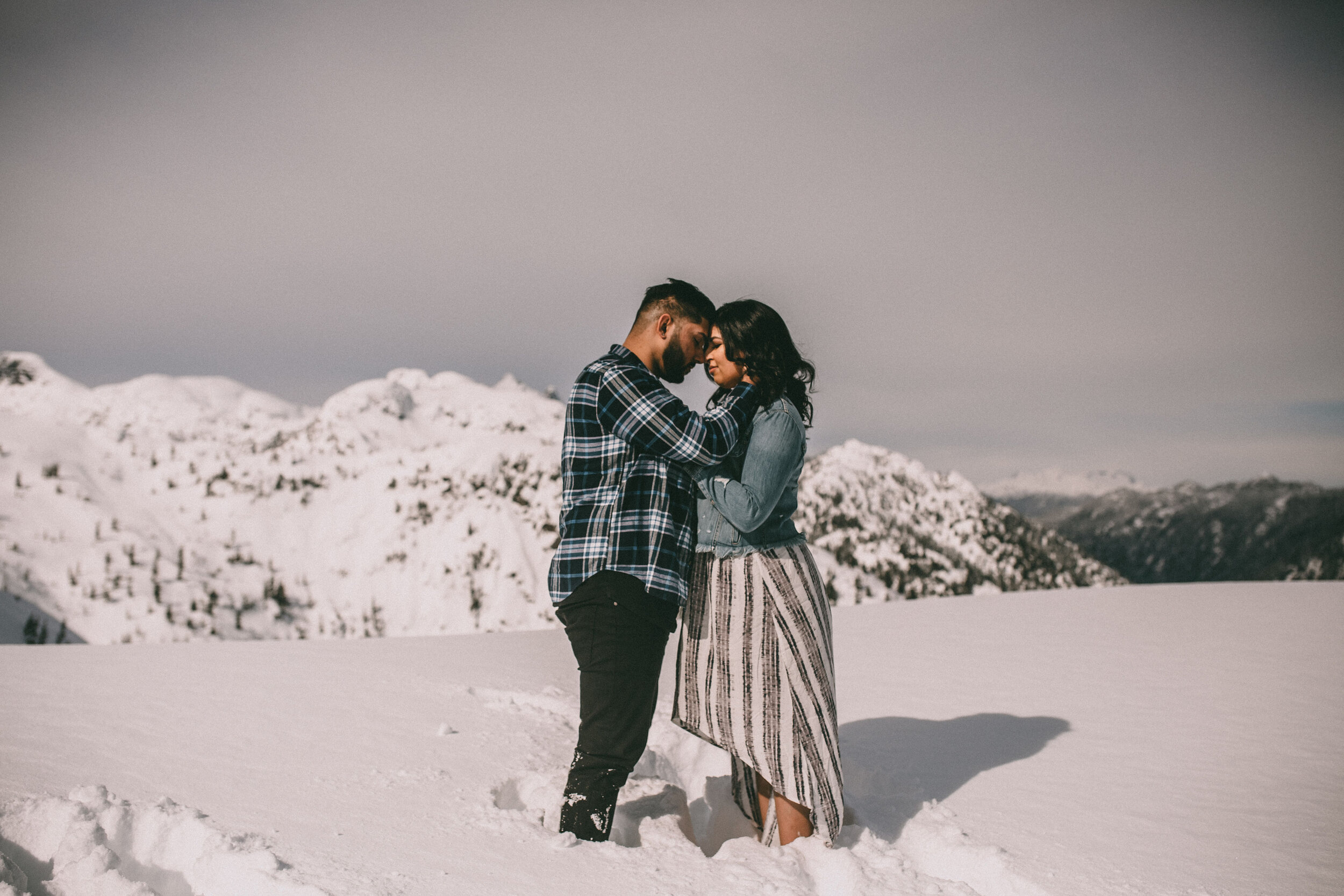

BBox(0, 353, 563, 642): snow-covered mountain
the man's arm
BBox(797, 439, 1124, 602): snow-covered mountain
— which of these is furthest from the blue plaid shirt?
BBox(797, 439, 1124, 602): snow-covered mountain

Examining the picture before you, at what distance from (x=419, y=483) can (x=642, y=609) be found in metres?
82.8

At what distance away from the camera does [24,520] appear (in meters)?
53.8

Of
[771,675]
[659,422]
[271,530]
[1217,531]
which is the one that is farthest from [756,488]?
[1217,531]

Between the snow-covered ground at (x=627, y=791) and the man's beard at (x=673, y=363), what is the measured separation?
160 cm

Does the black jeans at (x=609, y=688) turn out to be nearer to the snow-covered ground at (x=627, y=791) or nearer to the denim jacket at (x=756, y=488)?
the snow-covered ground at (x=627, y=791)

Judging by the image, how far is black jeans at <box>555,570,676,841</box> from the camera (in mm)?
2490

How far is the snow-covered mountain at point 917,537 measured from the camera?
81.2 metres

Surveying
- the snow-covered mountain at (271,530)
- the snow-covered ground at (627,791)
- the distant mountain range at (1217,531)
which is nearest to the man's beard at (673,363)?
the snow-covered ground at (627,791)

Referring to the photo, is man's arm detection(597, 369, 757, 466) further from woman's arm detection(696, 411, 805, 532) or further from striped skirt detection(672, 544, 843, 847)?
striped skirt detection(672, 544, 843, 847)

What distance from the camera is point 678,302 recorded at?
268cm

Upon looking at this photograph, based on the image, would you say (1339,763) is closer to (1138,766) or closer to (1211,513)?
(1138,766)

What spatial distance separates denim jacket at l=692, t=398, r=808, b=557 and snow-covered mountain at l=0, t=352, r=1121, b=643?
33.0 metres

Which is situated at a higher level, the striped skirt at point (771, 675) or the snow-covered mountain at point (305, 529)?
the striped skirt at point (771, 675)

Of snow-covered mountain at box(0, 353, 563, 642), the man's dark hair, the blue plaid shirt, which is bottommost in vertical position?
snow-covered mountain at box(0, 353, 563, 642)
